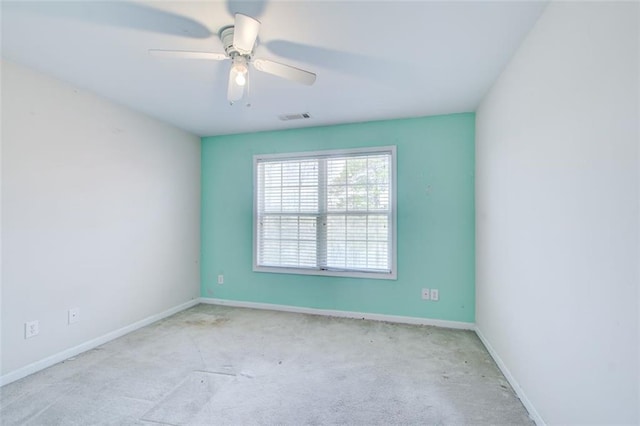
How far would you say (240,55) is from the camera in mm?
1793

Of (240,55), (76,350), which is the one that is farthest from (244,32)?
(76,350)

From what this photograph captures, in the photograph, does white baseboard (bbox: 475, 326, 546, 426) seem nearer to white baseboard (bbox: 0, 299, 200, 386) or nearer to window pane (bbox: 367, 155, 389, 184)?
window pane (bbox: 367, 155, 389, 184)

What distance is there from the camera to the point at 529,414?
1.79m

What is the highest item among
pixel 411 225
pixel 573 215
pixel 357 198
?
pixel 357 198

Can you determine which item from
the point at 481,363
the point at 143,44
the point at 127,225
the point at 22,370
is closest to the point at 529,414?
the point at 481,363

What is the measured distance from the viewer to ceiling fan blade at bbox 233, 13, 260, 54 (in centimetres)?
149

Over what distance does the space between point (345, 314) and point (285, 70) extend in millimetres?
2768

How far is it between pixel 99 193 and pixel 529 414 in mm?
3767

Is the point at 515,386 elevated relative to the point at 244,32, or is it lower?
lower

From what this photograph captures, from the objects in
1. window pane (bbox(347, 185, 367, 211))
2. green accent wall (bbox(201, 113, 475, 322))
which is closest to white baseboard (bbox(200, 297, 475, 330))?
green accent wall (bbox(201, 113, 475, 322))

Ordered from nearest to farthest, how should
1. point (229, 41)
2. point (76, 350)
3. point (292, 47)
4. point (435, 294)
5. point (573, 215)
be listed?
point (573, 215) → point (229, 41) → point (292, 47) → point (76, 350) → point (435, 294)

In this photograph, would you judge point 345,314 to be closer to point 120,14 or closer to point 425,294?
point 425,294

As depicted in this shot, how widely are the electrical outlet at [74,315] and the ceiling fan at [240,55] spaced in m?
2.29

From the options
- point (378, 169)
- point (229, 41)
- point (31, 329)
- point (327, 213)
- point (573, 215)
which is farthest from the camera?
point (327, 213)
